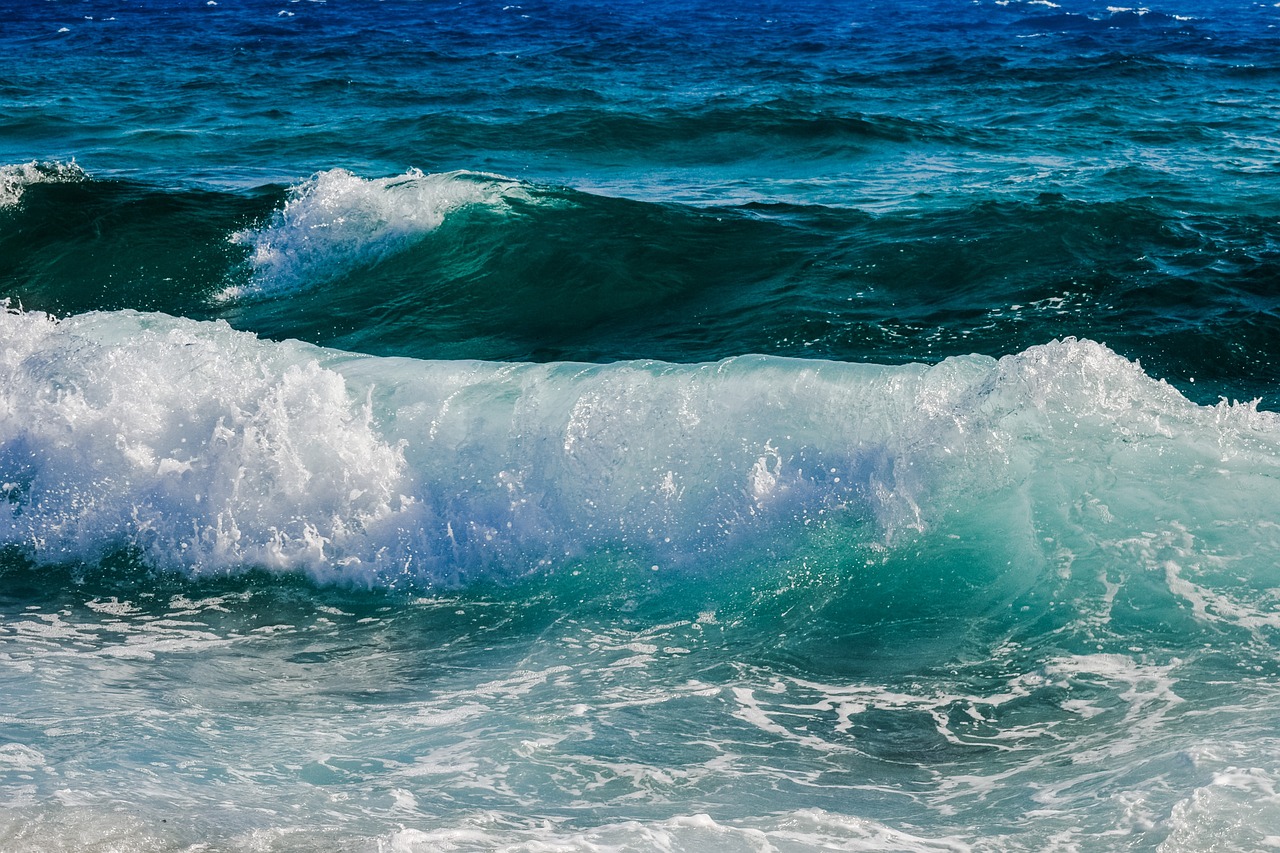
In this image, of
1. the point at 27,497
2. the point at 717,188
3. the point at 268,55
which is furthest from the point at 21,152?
the point at 27,497

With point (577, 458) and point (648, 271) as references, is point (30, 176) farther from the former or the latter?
point (577, 458)

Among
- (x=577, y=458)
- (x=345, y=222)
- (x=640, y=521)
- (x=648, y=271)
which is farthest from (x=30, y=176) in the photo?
(x=640, y=521)

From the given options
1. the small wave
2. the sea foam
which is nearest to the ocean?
the sea foam

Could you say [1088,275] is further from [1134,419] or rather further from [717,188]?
[717,188]

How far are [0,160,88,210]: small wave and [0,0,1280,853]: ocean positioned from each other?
487 mm

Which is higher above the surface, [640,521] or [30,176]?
[30,176]

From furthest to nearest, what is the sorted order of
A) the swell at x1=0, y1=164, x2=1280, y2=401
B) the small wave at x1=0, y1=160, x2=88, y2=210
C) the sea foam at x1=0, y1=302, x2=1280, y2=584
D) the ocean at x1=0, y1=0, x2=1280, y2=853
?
the small wave at x1=0, y1=160, x2=88, y2=210
the swell at x1=0, y1=164, x2=1280, y2=401
the sea foam at x1=0, y1=302, x2=1280, y2=584
the ocean at x1=0, y1=0, x2=1280, y2=853

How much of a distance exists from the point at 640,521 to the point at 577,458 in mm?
529

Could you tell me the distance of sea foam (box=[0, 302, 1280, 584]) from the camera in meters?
6.22

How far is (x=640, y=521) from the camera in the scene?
21.1 feet

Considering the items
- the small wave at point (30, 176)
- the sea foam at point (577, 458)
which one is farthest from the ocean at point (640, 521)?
the small wave at point (30, 176)

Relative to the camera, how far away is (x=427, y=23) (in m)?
29.9

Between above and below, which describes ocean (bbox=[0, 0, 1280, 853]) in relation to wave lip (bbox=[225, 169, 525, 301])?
below

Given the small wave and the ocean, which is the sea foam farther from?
the small wave
